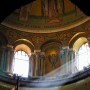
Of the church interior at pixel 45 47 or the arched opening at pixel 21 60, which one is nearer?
the church interior at pixel 45 47

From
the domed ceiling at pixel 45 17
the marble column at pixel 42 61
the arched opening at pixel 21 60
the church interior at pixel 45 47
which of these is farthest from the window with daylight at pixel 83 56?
the arched opening at pixel 21 60

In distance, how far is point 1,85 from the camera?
17.2 metres

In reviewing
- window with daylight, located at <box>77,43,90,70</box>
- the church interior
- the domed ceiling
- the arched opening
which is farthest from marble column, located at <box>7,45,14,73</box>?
window with daylight, located at <box>77,43,90,70</box>

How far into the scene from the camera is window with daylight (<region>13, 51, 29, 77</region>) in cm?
1878

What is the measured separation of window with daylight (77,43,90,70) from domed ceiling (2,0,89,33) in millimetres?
1647

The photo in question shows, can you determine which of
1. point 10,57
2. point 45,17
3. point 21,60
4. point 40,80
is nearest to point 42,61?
point 21,60

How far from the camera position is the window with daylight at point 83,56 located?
18.1 metres

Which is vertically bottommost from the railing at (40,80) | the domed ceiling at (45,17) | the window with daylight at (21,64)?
the railing at (40,80)

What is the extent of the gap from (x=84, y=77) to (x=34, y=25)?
5479 millimetres

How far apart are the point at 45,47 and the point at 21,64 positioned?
191 centimetres

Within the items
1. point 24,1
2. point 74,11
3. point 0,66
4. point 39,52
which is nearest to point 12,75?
point 0,66

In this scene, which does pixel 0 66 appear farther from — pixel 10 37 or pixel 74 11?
pixel 74 11

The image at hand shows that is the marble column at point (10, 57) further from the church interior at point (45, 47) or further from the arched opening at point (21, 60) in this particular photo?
the arched opening at point (21, 60)

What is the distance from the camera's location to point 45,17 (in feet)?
66.6
